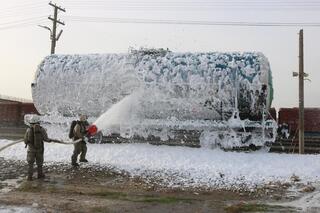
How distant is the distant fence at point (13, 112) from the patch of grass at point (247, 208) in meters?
25.1

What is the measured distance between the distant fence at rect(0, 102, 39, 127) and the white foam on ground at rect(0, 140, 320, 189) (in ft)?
55.8

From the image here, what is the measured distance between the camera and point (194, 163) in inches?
518

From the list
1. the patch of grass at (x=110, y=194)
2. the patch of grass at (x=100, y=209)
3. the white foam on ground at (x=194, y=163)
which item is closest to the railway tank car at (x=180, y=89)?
the white foam on ground at (x=194, y=163)

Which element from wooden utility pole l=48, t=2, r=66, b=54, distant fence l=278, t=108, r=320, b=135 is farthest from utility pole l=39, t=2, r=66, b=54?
distant fence l=278, t=108, r=320, b=135

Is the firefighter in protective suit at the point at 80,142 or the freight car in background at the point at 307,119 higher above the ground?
the freight car in background at the point at 307,119

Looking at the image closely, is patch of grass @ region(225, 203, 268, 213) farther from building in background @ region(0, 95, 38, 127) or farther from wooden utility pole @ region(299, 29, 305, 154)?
building in background @ region(0, 95, 38, 127)

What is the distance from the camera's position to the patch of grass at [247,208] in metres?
8.73

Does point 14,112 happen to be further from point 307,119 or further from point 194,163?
point 194,163

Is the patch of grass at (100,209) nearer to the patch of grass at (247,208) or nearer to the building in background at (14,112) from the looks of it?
the patch of grass at (247,208)

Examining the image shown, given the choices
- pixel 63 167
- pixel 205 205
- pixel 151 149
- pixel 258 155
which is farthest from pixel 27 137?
pixel 258 155

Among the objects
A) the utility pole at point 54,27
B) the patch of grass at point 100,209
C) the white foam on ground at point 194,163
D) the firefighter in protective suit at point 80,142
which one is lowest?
the patch of grass at point 100,209

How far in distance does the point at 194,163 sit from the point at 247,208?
14.4ft

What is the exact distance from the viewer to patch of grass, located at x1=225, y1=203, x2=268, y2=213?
8.73 meters

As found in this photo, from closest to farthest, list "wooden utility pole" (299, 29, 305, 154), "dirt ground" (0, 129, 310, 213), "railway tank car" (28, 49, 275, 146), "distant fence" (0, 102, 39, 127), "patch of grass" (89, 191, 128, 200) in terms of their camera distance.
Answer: "dirt ground" (0, 129, 310, 213) → "patch of grass" (89, 191, 128, 200) → "wooden utility pole" (299, 29, 305, 154) → "railway tank car" (28, 49, 275, 146) → "distant fence" (0, 102, 39, 127)
